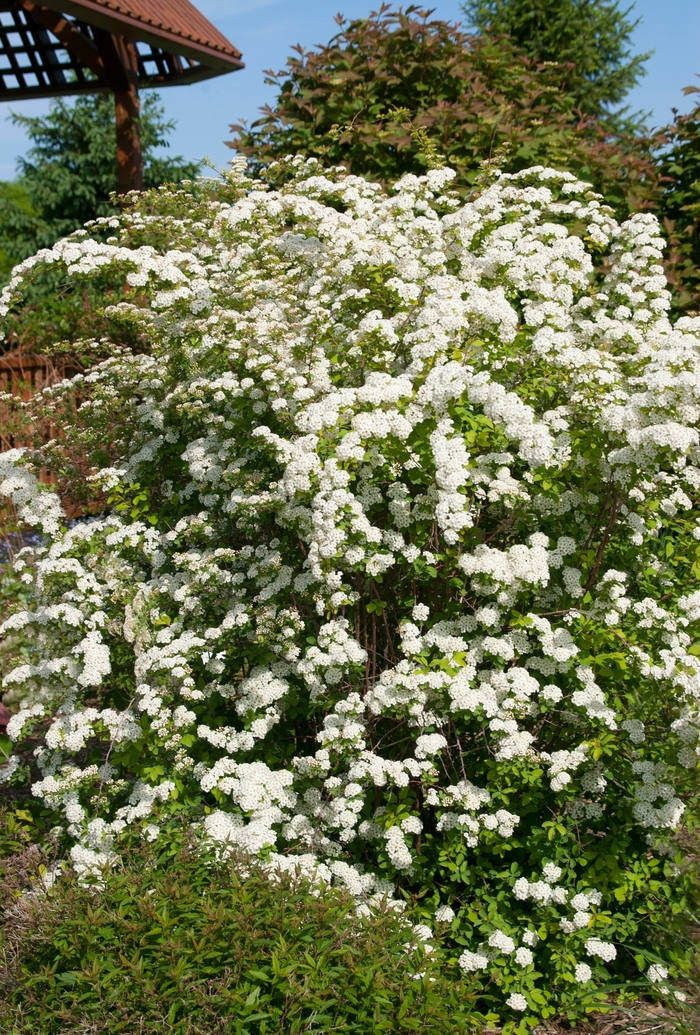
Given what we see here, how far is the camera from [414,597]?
3867mm

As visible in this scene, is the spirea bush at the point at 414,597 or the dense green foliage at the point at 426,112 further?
the dense green foliage at the point at 426,112

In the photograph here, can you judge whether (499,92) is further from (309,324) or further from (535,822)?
(535,822)

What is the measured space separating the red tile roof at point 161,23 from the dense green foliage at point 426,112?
1.89m

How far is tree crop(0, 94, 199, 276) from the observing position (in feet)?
55.7

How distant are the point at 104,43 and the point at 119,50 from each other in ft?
0.49

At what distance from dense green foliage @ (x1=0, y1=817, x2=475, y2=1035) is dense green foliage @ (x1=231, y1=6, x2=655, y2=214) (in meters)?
4.87

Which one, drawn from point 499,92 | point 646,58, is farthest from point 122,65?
point 646,58

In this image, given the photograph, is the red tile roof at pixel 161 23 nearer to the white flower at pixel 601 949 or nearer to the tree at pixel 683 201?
the tree at pixel 683 201

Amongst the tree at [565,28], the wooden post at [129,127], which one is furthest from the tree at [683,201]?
the tree at [565,28]

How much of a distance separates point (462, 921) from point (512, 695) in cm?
89

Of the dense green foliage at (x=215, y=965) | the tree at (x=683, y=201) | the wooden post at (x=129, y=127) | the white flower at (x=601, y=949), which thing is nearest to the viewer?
the dense green foliage at (x=215, y=965)

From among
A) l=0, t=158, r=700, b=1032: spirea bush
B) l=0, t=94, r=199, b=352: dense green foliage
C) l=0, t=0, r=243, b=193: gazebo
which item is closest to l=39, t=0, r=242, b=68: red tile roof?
l=0, t=0, r=243, b=193: gazebo

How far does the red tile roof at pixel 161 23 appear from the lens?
799 cm

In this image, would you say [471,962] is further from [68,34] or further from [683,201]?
[68,34]
